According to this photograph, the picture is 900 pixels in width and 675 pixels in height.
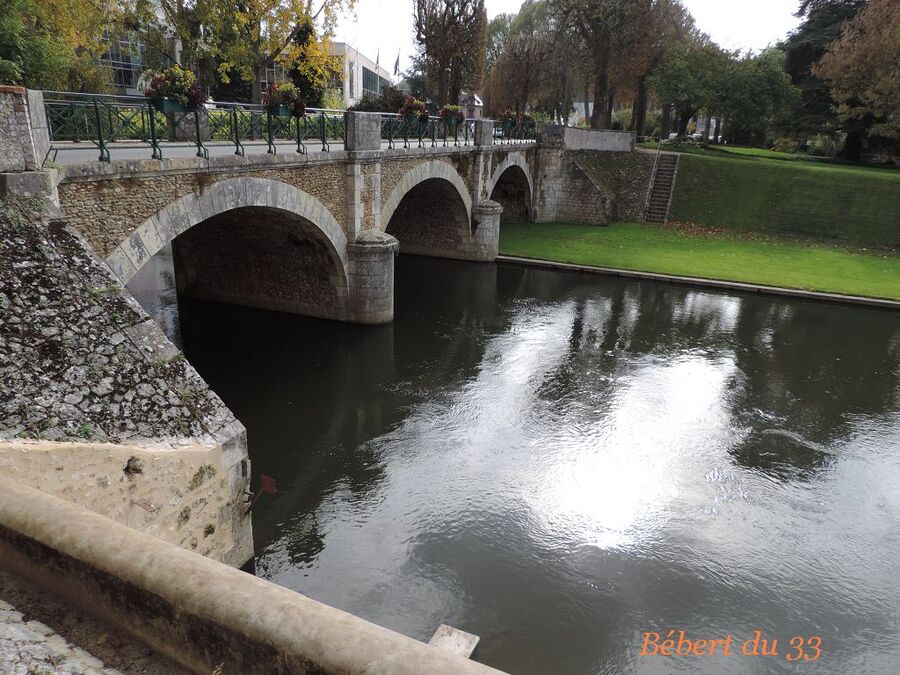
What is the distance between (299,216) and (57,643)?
11.3 metres

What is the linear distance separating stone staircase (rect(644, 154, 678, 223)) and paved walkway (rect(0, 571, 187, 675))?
32079 mm

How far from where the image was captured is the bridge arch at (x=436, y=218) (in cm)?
2338

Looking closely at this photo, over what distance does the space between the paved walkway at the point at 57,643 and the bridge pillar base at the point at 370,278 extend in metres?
12.7

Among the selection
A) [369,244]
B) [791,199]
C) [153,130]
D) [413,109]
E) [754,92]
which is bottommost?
[369,244]

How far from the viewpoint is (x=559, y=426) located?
1227 centimetres

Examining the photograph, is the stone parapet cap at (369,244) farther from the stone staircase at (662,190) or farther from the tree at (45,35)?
the stone staircase at (662,190)

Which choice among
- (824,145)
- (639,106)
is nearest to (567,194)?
(639,106)

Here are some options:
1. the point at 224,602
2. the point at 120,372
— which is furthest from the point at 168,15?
the point at 224,602

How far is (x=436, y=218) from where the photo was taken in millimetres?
25531

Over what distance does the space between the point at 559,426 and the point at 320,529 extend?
520 centimetres

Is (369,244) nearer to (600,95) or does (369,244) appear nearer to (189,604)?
(189,604)

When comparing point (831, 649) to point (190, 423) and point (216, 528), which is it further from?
point (190, 423)

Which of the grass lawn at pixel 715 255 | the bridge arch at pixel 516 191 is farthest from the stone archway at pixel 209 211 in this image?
the bridge arch at pixel 516 191

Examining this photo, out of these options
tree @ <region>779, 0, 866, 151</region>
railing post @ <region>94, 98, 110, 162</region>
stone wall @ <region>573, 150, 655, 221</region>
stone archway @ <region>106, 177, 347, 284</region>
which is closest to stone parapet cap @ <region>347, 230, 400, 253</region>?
stone archway @ <region>106, 177, 347, 284</region>
